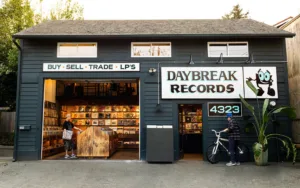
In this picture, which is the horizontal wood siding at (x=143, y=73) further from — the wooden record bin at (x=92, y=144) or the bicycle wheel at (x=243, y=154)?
the wooden record bin at (x=92, y=144)

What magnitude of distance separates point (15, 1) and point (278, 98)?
699 inches

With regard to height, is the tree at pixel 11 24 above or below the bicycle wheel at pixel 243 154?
above

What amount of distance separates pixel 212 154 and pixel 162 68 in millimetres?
3733

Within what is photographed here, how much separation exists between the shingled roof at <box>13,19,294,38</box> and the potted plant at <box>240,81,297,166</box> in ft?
7.98

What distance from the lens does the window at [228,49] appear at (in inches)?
424

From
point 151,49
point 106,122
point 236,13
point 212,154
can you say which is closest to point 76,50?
point 151,49

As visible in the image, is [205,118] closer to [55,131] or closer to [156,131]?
[156,131]

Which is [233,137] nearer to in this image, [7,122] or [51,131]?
[51,131]

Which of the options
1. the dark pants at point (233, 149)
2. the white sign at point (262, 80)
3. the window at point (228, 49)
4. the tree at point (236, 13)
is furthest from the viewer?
the tree at point (236, 13)

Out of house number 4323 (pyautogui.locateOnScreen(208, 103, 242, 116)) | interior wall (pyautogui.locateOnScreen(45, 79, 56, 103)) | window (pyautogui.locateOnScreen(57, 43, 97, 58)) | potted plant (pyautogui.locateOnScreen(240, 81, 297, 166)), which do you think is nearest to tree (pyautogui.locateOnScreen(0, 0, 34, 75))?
interior wall (pyautogui.locateOnScreen(45, 79, 56, 103))

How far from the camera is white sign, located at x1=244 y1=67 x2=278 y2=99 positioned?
10.4 meters

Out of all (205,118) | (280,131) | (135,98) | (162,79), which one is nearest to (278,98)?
(280,131)

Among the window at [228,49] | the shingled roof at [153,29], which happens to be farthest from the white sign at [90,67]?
the window at [228,49]

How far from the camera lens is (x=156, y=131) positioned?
9594mm
